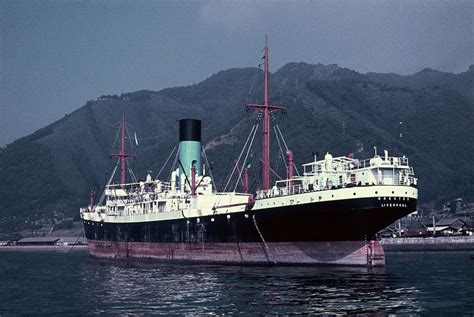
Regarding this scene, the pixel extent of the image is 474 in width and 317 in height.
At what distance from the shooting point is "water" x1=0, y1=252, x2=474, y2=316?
98.0 ft

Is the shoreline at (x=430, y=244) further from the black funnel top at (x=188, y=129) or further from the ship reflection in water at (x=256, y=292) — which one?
the ship reflection in water at (x=256, y=292)

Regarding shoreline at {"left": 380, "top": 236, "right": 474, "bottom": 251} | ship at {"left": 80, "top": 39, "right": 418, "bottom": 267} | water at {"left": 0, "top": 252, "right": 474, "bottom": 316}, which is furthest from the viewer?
shoreline at {"left": 380, "top": 236, "right": 474, "bottom": 251}

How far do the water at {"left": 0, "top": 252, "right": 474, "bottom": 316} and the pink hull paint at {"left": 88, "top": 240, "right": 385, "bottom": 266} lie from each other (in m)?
1.50

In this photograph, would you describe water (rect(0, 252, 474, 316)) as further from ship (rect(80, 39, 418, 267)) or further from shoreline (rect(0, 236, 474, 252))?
shoreline (rect(0, 236, 474, 252))

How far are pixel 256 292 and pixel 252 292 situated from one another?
0.94ft

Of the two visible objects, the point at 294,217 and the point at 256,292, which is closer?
the point at 256,292

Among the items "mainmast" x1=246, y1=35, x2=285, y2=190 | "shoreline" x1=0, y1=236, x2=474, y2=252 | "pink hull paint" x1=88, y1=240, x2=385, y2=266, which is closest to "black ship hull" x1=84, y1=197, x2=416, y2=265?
"pink hull paint" x1=88, y1=240, x2=385, y2=266

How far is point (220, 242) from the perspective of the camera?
58531 mm

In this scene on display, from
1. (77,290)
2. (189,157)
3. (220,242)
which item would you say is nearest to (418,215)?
(189,157)

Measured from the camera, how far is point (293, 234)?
51250mm

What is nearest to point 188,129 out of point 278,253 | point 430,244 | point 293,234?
point 278,253

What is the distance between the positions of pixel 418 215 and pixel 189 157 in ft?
410

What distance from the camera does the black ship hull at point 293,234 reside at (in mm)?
48031

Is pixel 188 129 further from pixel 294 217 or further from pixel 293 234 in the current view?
pixel 294 217
